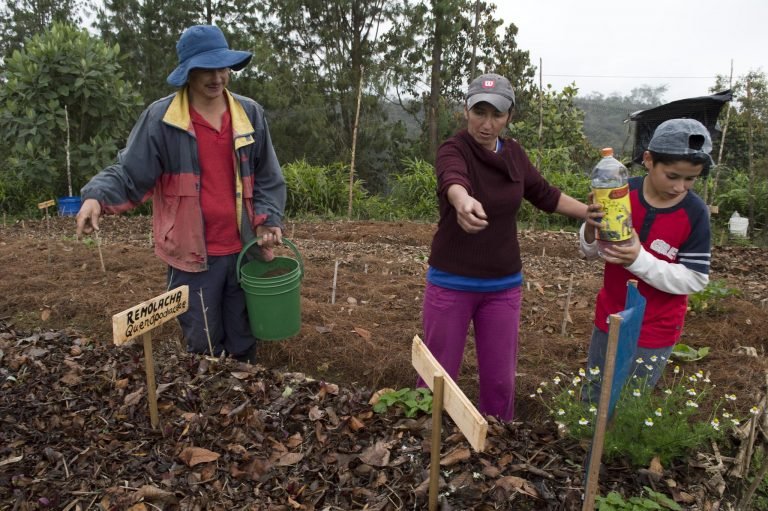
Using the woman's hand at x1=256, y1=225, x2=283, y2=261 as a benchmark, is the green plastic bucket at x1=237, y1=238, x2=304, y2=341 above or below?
below

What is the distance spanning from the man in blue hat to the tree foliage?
8.19 metres

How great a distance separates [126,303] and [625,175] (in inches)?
162

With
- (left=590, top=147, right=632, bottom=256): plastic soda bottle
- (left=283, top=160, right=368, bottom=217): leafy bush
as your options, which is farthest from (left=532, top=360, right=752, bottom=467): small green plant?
(left=283, top=160, right=368, bottom=217): leafy bush

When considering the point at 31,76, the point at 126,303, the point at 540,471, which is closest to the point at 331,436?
the point at 540,471

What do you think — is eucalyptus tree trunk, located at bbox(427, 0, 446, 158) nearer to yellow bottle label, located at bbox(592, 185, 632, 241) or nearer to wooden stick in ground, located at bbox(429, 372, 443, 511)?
yellow bottle label, located at bbox(592, 185, 632, 241)

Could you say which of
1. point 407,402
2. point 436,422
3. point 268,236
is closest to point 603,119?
point 268,236

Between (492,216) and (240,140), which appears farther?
(240,140)

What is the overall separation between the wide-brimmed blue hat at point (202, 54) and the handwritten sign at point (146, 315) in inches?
38.6

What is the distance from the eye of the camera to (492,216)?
2.25m

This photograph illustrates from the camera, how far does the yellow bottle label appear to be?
6.18 ft

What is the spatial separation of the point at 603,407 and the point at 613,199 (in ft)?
2.60

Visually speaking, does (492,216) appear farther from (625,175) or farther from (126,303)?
(126,303)

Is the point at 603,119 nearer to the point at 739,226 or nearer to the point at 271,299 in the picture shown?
the point at 739,226

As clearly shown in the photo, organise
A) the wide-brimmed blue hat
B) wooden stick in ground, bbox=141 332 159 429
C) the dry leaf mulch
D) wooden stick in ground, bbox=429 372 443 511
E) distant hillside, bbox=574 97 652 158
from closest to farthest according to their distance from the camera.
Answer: wooden stick in ground, bbox=429 372 443 511 < the dry leaf mulch < wooden stick in ground, bbox=141 332 159 429 < the wide-brimmed blue hat < distant hillside, bbox=574 97 652 158
